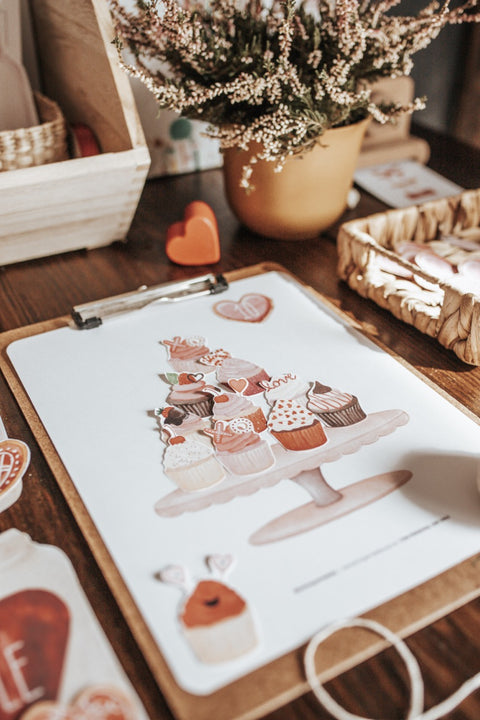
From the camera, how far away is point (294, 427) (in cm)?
54

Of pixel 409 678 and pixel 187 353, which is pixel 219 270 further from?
pixel 409 678

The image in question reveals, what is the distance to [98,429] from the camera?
54 cm

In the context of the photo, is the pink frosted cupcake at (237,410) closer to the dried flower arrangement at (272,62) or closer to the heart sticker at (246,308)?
the heart sticker at (246,308)

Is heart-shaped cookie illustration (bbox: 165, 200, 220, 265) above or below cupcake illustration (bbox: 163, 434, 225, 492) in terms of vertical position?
above

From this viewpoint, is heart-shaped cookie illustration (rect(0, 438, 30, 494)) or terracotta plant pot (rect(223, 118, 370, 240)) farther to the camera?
terracotta plant pot (rect(223, 118, 370, 240))

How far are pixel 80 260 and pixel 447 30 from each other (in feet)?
3.60

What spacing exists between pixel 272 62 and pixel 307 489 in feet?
1.70

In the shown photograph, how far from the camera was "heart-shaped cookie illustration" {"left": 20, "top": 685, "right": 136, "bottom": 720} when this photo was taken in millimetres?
349

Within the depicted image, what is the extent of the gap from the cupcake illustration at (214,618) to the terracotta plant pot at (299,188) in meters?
0.53

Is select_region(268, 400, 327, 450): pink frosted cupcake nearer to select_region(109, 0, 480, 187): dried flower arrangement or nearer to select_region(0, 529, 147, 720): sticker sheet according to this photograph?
select_region(0, 529, 147, 720): sticker sheet

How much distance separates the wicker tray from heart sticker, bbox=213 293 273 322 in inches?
4.6

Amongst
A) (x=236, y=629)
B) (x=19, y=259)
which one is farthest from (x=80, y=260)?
(x=236, y=629)

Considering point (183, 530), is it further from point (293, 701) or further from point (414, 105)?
point (414, 105)

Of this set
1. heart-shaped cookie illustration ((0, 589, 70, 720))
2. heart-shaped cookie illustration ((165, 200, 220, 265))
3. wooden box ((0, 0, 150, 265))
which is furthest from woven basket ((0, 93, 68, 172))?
heart-shaped cookie illustration ((0, 589, 70, 720))
